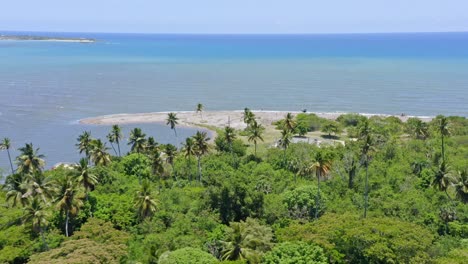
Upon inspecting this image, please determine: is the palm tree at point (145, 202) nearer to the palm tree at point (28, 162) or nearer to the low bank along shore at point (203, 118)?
the palm tree at point (28, 162)

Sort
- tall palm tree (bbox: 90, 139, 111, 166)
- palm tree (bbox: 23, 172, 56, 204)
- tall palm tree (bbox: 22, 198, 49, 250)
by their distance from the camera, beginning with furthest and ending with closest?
tall palm tree (bbox: 90, 139, 111, 166), palm tree (bbox: 23, 172, 56, 204), tall palm tree (bbox: 22, 198, 49, 250)

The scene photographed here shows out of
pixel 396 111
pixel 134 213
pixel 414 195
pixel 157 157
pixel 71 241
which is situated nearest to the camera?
pixel 71 241

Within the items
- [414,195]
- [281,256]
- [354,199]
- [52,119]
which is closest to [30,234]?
[281,256]

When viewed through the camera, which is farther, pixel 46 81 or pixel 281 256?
pixel 46 81

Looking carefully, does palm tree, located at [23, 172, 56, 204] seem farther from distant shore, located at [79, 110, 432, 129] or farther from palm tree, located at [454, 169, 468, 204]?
distant shore, located at [79, 110, 432, 129]

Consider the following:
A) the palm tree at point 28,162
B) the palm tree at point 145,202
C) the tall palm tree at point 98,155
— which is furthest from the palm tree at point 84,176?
the tall palm tree at point 98,155

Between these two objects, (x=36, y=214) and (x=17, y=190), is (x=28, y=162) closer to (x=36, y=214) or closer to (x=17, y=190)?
(x=17, y=190)

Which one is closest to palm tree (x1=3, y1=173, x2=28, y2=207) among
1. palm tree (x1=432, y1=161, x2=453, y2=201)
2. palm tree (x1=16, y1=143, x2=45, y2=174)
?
palm tree (x1=16, y1=143, x2=45, y2=174)

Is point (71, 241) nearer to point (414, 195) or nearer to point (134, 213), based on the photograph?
point (134, 213)

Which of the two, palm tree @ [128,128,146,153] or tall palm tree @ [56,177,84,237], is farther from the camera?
palm tree @ [128,128,146,153]
